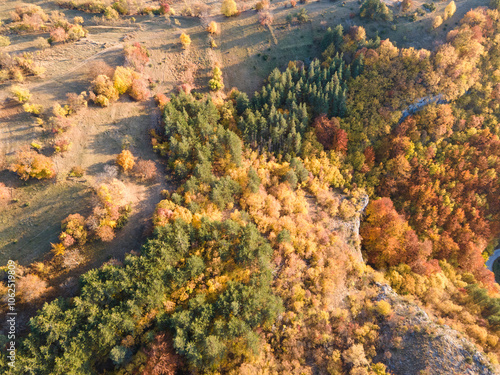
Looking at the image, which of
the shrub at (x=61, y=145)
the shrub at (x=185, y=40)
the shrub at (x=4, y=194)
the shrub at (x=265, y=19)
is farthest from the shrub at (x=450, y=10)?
the shrub at (x=4, y=194)

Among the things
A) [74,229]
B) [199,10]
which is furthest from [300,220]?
[199,10]

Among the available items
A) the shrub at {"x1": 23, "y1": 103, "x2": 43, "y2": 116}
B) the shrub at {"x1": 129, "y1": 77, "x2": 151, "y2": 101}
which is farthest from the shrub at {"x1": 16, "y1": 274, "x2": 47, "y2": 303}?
the shrub at {"x1": 129, "y1": 77, "x2": 151, "y2": 101}

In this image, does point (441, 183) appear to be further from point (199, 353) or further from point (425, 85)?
point (199, 353)

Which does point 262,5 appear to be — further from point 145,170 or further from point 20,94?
point 20,94

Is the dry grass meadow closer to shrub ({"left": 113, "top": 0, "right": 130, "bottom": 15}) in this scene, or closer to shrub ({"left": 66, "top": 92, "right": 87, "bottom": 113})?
shrub ({"left": 66, "top": 92, "right": 87, "bottom": 113})

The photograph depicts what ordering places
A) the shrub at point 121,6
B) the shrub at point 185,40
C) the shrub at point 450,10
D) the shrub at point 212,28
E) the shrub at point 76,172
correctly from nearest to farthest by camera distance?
the shrub at point 76,172 → the shrub at point 185,40 → the shrub at point 450,10 → the shrub at point 121,6 → the shrub at point 212,28

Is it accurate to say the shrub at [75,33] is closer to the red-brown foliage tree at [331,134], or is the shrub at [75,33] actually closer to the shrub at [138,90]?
the shrub at [138,90]
